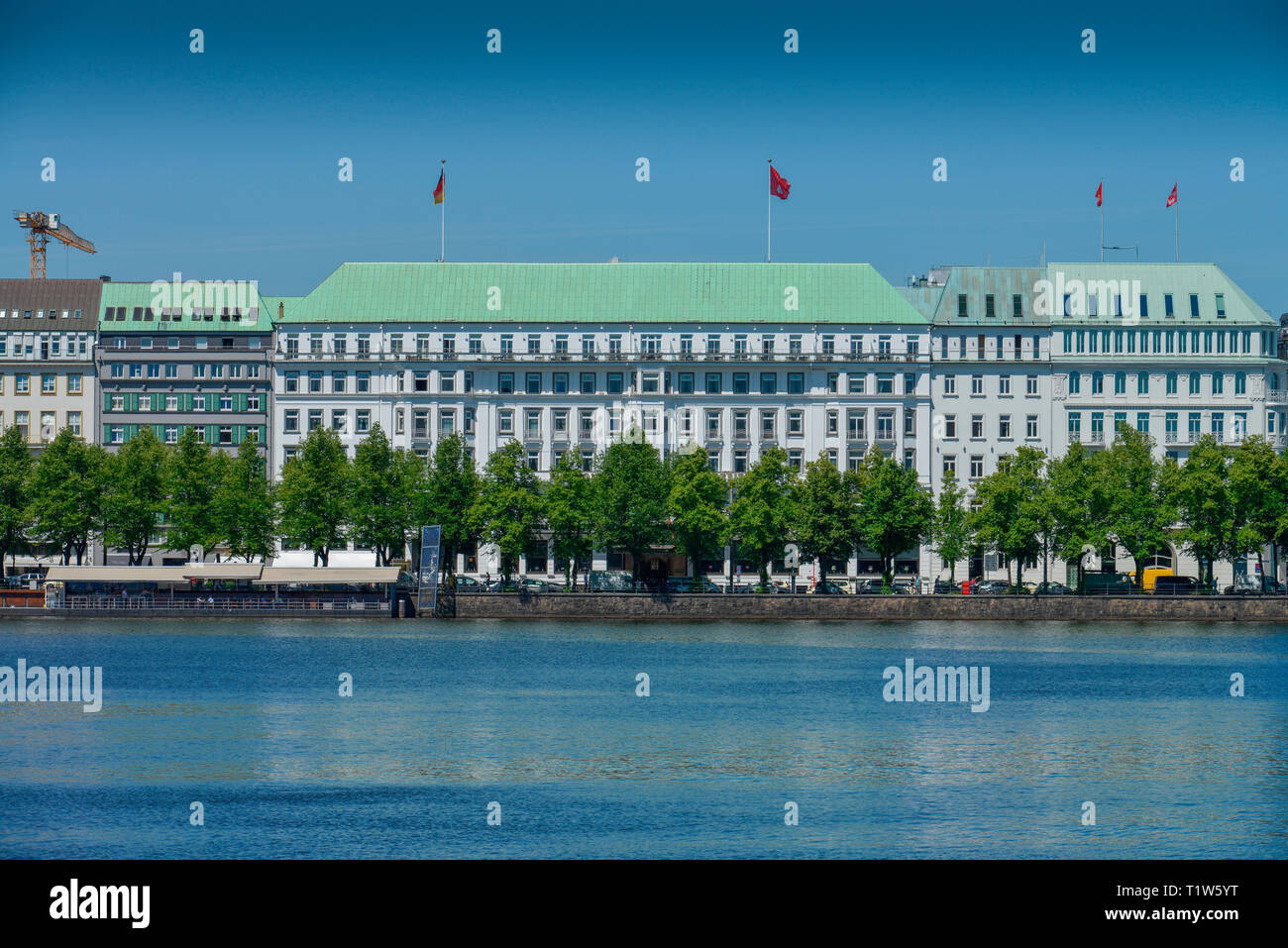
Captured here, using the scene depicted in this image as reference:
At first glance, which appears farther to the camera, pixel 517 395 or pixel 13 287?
pixel 13 287

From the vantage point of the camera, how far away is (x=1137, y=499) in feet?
362

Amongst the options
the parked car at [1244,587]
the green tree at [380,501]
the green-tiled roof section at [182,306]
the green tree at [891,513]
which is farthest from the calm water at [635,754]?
the green-tiled roof section at [182,306]

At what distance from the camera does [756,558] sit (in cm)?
11319

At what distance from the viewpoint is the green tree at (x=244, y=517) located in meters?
111

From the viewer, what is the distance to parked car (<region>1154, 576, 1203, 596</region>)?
356 ft

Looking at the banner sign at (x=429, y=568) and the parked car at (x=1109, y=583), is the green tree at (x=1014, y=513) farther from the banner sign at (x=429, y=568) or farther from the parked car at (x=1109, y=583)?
the banner sign at (x=429, y=568)

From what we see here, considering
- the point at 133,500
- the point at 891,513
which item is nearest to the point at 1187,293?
the point at 891,513

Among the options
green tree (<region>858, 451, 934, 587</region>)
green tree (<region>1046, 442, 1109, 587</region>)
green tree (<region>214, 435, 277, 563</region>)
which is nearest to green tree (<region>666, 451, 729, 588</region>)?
green tree (<region>858, 451, 934, 587</region>)

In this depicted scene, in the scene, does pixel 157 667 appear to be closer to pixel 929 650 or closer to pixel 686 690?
pixel 686 690

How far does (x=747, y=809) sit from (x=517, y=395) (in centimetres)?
9130

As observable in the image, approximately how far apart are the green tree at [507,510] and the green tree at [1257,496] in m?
46.0
